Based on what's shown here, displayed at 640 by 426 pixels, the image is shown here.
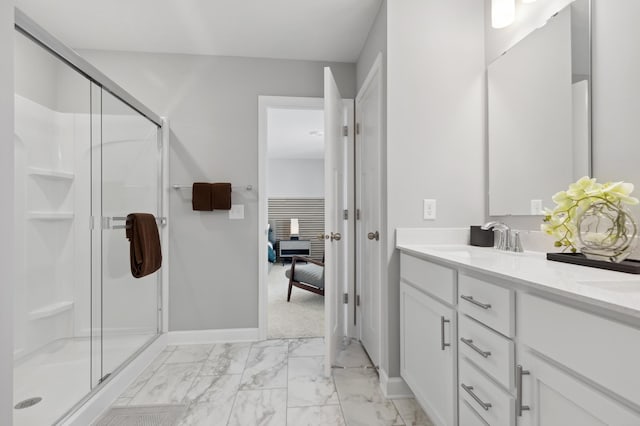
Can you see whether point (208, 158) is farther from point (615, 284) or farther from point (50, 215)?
point (615, 284)

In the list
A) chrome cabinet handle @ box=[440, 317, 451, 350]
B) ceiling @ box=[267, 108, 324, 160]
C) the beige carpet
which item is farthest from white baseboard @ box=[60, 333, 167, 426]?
ceiling @ box=[267, 108, 324, 160]

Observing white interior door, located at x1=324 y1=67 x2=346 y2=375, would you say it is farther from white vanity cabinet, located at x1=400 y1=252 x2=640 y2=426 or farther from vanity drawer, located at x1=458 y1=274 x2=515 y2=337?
vanity drawer, located at x1=458 y1=274 x2=515 y2=337

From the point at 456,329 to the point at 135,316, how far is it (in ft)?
6.96

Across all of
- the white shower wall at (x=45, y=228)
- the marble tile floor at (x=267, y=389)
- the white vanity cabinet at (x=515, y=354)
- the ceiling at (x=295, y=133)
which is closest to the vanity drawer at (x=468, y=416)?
the white vanity cabinet at (x=515, y=354)

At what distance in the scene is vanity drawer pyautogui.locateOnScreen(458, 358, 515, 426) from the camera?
0.99 meters

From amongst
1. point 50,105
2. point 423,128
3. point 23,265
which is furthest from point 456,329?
point 50,105

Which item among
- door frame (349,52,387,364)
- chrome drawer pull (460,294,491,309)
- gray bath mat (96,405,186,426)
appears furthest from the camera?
door frame (349,52,387,364)

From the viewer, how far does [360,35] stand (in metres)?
2.53

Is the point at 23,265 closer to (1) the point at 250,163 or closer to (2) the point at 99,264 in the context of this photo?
(2) the point at 99,264

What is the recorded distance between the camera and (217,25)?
7.94 ft

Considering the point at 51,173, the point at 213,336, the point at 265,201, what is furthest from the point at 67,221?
the point at 213,336

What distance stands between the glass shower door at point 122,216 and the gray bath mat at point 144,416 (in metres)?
0.26

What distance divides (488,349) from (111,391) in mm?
2028

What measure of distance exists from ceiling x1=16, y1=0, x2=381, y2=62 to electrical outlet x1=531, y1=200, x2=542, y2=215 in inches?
61.5
